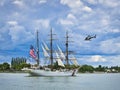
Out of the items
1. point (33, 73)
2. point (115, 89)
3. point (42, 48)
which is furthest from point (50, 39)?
point (115, 89)

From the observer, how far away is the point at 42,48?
5699 inches

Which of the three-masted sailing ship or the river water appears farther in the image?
the three-masted sailing ship

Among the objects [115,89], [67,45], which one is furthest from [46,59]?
[115,89]

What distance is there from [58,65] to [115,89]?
89847 millimetres

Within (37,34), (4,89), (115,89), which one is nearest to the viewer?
(4,89)

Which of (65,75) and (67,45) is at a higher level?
(67,45)

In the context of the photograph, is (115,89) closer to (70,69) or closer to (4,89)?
(4,89)

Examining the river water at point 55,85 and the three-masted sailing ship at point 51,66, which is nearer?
the river water at point 55,85

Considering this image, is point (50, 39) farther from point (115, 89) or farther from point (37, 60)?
point (115, 89)

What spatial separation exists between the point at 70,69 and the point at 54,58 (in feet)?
30.3

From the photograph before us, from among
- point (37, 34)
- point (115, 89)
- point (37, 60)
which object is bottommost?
point (115, 89)

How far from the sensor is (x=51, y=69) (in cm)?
14238

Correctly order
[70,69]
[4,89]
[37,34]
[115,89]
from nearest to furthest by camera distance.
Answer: [4,89]
[115,89]
[37,34]
[70,69]

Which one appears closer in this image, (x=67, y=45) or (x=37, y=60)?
(x=37, y=60)
